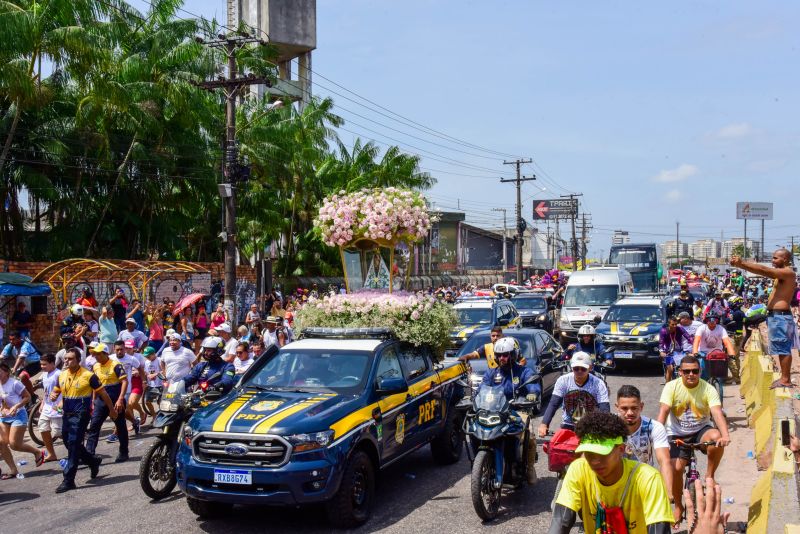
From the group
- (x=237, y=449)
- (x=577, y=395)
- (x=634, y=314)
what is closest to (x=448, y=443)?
(x=577, y=395)

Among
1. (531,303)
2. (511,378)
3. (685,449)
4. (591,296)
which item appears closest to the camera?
(685,449)

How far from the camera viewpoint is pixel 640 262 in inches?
1690

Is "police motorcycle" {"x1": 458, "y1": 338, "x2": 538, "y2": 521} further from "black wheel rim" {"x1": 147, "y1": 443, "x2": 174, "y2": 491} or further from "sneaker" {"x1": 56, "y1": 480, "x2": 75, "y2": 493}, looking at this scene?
"sneaker" {"x1": 56, "y1": 480, "x2": 75, "y2": 493}

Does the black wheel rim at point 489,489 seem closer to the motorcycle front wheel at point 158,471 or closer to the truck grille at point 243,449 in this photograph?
the truck grille at point 243,449


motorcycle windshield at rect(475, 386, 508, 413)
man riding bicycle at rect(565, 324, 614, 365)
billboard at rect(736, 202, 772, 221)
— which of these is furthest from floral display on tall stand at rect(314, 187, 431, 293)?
billboard at rect(736, 202, 772, 221)

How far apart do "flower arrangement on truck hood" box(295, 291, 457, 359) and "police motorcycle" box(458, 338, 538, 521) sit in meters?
1.77

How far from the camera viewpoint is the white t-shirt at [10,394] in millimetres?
9947

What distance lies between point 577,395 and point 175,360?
6831 millimetres

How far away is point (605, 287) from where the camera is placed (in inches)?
993

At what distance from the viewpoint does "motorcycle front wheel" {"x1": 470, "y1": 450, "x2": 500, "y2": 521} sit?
24.2 feet

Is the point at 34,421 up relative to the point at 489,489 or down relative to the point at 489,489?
down

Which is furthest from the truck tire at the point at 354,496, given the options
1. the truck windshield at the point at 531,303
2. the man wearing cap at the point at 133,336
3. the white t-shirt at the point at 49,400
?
the truck windshield at the point at 531,303

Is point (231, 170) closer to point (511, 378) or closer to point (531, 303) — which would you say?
point (531, 303)

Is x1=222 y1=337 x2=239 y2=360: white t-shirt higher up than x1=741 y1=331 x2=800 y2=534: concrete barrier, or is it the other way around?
x1=222 y1=337 x2=239 y2=360: white t-shirt
